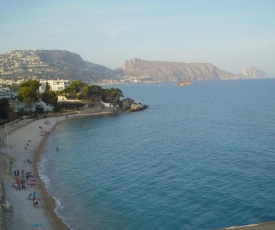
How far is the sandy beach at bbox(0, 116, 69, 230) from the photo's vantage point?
21.4m

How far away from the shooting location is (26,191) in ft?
91.2

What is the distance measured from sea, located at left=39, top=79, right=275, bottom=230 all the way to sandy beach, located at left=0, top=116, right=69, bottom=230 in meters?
0.91

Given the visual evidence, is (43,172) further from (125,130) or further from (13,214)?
(125,130)

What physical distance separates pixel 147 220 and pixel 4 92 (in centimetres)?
7224

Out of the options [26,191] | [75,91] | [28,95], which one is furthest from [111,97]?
[26,191]

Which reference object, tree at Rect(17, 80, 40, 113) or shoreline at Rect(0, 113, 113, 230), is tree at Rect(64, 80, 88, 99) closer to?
tree at Rect(17, 80, 40, 113)

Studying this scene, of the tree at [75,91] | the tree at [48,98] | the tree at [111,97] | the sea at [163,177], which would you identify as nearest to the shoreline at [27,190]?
the sea at [163,177]

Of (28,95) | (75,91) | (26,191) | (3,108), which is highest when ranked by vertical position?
(75,91)

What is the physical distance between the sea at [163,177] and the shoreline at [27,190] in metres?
0.82

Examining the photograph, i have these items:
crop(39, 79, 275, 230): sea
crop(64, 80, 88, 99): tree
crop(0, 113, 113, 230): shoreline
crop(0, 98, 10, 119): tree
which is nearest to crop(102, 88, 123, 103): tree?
crop(64, 80, 88, 99): tree

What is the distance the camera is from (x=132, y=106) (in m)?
94.1

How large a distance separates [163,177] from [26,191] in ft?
39.9

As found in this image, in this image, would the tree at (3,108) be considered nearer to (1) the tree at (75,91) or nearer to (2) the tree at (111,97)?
(1) the tree at (75,91)

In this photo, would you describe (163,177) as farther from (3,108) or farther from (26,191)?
(3,108)
